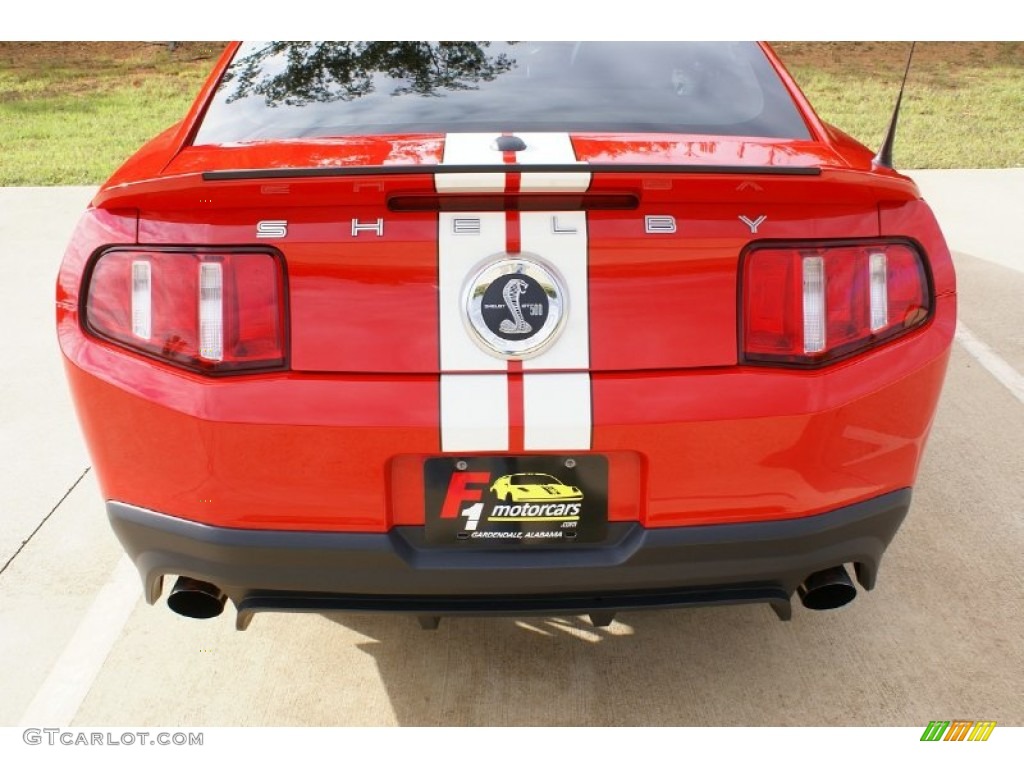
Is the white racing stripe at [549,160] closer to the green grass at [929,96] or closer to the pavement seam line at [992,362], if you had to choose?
the pavement seam line at [992,362]

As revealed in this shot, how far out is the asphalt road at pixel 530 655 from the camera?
2.40 m

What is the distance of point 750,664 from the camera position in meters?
2.56

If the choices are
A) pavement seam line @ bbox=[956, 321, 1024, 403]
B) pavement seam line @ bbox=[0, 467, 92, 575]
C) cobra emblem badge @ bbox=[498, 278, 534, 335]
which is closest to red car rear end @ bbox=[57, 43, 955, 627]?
cobra emblem badge @ bbox=[498, 278, 534, 335]

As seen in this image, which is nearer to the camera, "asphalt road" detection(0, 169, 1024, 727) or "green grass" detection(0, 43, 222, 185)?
"asphalt road" detection(0, 169, 1024, 727)

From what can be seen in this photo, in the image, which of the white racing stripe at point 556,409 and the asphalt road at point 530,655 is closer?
the white racing stripe at point 556,409

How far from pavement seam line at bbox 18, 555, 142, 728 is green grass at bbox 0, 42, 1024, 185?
6.59 metres

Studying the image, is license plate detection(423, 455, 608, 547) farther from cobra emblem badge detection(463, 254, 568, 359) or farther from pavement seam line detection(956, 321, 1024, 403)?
pavement seam line detection(956, 321, 1024, 403)

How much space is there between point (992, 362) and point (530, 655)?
2.86 metres

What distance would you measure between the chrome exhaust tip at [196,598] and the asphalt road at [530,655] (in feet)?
1.02

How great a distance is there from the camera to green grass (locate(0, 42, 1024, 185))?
9.64 m

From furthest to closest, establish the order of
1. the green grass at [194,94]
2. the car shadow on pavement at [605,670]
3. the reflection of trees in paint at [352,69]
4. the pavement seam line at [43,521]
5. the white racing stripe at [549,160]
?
the green grass at [194,94], the pavement seam line at [43,521], the reflection of trees in paint at [352,69], the car shadow on pavement at [605,670], the white racing stripe at [549,160]

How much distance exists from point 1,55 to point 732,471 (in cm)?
1698

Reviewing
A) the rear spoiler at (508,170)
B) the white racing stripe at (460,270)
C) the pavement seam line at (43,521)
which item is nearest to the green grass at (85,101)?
the pavement seam line at (43,521)
